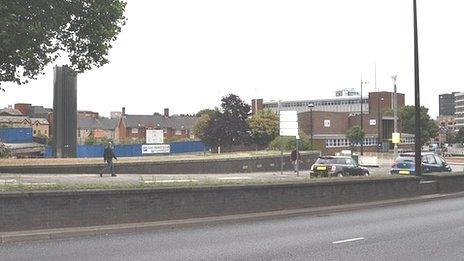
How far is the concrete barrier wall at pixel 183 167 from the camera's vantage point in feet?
96.6

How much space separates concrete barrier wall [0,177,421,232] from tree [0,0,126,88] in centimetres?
823

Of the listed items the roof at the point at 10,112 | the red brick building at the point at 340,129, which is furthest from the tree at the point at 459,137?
the roof at the point at 10,112

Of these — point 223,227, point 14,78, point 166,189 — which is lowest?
point 223,227

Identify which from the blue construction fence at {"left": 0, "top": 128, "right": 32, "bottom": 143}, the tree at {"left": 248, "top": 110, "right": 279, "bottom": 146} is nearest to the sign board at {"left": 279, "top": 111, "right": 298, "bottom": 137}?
the tree at {"left": 248, "top": 110, "right": 279, "bottom": 146}

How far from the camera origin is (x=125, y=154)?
64.2 m

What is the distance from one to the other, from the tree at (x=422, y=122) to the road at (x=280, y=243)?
118824 mm

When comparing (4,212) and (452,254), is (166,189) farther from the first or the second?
(452,254)

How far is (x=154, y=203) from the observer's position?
12961 millimetres

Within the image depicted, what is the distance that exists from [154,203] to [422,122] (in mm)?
123087

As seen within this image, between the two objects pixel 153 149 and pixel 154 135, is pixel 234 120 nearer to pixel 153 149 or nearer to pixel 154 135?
pixel 153 149

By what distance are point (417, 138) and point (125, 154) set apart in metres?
47.7

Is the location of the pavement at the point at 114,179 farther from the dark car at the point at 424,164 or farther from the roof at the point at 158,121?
the roof at the point at 158,121

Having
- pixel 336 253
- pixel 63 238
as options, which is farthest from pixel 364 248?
pixel 63 238

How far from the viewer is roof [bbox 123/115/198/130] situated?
5768 inches
